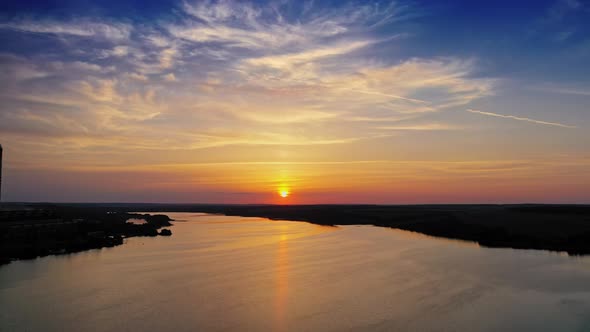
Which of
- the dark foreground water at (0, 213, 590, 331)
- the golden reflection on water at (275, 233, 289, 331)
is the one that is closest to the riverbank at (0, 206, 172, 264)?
the dark foreground water at (0, 213, 590, 331)

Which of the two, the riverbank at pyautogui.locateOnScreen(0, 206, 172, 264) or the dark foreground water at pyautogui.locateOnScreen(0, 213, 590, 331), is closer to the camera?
the dark foreground water at pyautogui.locateOnScreen(0, 213, 590, 331)

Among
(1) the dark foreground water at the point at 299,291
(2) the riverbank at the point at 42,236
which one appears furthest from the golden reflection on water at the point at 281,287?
(2) the riverbank at the point at 42,236

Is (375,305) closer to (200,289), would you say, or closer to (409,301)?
(409,301)

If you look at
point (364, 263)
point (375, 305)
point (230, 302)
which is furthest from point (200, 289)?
point (364, 263)

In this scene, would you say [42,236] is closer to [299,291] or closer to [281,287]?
[281,287]

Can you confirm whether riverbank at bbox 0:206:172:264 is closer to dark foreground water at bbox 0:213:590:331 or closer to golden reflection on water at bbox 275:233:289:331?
dark foreground water at bbox 0:213:590:331

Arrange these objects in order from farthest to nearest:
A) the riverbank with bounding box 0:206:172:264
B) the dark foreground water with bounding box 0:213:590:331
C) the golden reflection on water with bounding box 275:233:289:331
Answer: the riverbank with bounding box 0:206:172:264
the golden reflection on water with bounding box 275:233:289:331
the dark foreground water with bounding box 0:213:590:331
